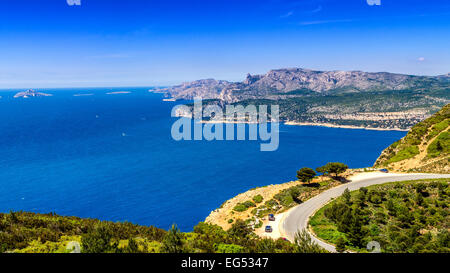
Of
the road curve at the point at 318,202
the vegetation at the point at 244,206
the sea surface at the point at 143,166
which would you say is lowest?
the sea surface at the point at 143,166

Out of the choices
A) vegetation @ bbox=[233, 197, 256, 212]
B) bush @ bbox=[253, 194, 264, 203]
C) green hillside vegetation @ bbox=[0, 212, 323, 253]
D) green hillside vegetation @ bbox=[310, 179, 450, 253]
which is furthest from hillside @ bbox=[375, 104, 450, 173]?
green hillside vegetation @ bbox=[0, 212, 323, 253]

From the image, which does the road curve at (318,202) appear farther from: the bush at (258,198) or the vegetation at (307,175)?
the bush at (258,198)

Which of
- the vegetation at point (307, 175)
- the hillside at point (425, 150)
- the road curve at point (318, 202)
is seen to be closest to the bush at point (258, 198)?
the road curve at point (318, 202)

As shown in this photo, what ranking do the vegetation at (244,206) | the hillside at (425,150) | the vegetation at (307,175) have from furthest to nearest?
the hillside at (425,150)
the vegetation at (307,175)
the vegetation at (244,206)
